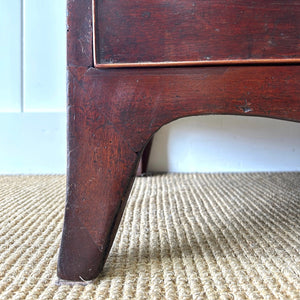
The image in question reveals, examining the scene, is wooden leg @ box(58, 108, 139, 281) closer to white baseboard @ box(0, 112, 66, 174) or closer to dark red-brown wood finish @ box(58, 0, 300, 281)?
dark red-brown wood finish @ box(58, 0, 300, 281)

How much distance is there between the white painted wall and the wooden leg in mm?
851

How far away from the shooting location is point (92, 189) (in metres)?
0.39

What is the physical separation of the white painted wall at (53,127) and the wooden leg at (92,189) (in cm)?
85

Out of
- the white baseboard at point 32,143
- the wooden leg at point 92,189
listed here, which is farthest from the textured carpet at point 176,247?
the white baseboard at point 32,143

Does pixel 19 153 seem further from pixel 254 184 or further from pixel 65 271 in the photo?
pixel 65 271

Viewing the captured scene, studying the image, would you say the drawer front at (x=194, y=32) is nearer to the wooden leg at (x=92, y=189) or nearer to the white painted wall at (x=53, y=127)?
the wooden leg at (x=92, y=189)

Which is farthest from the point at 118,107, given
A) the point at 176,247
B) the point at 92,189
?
the point at 176,247

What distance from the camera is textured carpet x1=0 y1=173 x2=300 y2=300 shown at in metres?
0.38

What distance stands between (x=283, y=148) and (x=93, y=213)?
986 mm

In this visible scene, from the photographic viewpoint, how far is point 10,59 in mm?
1212

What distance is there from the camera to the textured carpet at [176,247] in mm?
379

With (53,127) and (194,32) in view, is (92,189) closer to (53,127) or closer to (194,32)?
(194,32)

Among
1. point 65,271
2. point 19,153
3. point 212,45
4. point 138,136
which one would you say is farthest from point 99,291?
point 19,153

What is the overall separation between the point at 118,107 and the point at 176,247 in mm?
223
